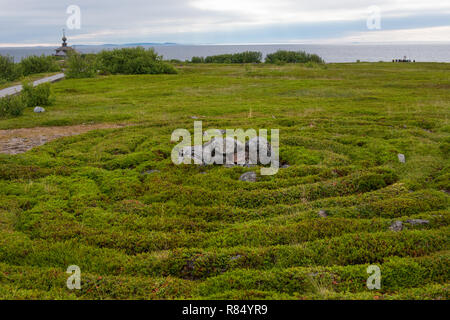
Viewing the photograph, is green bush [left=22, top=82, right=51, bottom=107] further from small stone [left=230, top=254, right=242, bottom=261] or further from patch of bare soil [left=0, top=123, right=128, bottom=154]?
small stone [left=230, top=254, right=242, bottom=261]

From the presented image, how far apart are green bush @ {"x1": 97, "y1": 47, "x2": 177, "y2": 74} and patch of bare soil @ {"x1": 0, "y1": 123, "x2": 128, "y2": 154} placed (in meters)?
57.4

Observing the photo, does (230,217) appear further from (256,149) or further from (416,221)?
(256,149)

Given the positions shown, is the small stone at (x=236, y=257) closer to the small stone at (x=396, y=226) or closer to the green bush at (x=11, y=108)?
the small stone at (x=396, y=226)

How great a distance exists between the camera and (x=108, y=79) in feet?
230

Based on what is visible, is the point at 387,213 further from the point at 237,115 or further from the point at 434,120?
Answer: the point at 237,115

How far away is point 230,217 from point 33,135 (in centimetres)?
1938

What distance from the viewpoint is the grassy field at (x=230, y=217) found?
913 cm

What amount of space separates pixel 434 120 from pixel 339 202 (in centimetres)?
1982

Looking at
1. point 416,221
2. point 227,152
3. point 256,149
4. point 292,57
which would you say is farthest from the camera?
point 292,57

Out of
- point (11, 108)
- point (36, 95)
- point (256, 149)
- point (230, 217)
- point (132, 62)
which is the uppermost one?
point (132, 62)

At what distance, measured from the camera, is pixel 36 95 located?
128 ft

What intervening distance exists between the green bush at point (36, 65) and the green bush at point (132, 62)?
14129 mm

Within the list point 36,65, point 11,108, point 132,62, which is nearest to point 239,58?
point 132,62
